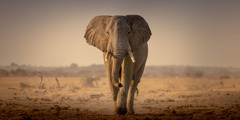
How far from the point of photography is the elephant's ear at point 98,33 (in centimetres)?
830

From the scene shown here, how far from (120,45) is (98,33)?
1248mm

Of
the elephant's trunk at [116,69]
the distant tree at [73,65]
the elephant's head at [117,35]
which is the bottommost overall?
the elephant's trunk at [116,69]

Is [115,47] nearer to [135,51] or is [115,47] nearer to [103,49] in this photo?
[103,49]

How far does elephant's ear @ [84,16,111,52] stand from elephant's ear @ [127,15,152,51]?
2.63 feet

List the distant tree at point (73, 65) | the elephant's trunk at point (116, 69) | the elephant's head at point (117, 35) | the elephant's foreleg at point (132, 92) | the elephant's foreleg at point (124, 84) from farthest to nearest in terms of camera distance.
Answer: the distant tree at point (73, 65)
the elephant's foreleg at point (132, 92)
the elephant's foreleg at point (124, 84)
the elephant's trunk at point (116, 69)
the elephant's head at point (117, 35)

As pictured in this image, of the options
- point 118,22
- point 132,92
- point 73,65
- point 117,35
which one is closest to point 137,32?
point 118,22

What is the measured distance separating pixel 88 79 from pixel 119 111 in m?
21.1

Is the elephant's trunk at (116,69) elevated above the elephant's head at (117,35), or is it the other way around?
the elephant's head at (117,35)

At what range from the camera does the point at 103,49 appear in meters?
8.27

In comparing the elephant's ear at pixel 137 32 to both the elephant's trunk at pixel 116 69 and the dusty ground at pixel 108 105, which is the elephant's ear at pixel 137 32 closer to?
the elephant's trunk at pixel 116 69

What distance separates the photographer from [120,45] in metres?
7.64

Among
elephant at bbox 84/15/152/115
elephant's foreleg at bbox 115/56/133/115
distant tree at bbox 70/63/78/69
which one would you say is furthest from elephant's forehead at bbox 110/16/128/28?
distant tree at bbox 70/63/78/69

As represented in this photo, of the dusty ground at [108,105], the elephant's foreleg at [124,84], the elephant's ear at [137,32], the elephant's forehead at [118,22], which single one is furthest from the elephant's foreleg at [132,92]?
the elephant's forehead at [118,22]

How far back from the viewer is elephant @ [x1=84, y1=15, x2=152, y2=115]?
25.5ft
